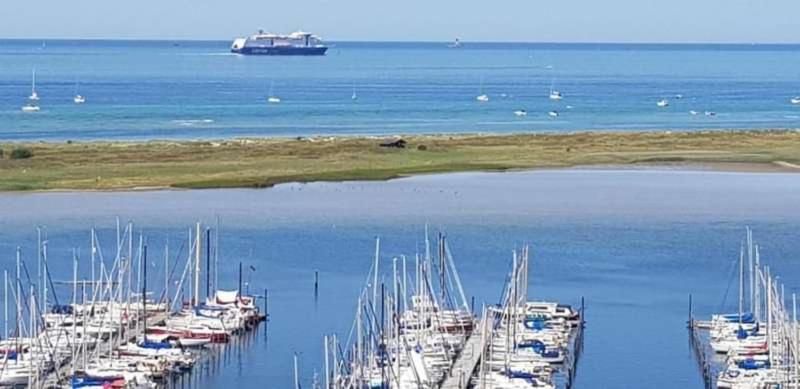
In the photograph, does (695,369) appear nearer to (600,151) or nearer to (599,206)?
(599,206)


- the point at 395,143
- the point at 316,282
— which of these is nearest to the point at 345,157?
the point at 395,143

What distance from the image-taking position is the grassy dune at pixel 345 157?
80125 mm

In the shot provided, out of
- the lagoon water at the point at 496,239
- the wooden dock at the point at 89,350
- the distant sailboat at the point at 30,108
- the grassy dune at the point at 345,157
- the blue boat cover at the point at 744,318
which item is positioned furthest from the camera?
the distant sailboat at the point at 30,108

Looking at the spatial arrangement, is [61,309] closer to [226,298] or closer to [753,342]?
[226,298]

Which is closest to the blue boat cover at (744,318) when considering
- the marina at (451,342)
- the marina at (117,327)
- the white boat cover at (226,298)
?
the marina at (451,342)

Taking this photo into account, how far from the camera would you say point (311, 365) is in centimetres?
4444

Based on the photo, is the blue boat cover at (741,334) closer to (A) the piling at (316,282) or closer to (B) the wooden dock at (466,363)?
(B) the wooden dock at (466,363)

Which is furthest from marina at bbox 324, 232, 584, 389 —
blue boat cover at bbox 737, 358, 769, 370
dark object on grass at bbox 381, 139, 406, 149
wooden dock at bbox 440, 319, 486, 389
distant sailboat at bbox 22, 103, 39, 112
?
distant sailboat at bbox 22, 103, 39, 112

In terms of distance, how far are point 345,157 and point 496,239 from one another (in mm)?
26791

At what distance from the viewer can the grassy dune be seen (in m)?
80.1

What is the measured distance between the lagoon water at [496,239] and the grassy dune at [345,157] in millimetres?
2812

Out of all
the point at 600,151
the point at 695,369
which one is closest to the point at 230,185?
the point at 600,151

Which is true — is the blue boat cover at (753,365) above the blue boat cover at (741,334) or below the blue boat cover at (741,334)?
below

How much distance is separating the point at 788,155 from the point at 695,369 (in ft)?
165
